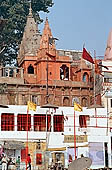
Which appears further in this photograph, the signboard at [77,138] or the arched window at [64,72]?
the arched window at [64,72]

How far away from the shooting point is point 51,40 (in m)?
52.1

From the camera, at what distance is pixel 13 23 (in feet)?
207

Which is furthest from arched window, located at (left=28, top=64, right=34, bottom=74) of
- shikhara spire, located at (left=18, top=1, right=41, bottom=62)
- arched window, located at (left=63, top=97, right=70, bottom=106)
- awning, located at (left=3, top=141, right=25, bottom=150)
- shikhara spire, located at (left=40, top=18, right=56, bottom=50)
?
awning, located at (left=3, top=141, right=25, bottom=150)

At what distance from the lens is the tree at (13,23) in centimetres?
6162

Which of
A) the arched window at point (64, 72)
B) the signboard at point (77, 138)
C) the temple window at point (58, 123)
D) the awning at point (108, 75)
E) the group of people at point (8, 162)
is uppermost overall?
the arched window at point (64, 72)

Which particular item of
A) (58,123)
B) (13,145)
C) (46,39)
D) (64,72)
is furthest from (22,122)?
(46,39)

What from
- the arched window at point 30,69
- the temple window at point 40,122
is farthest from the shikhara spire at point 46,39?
the temple window at point 40,122

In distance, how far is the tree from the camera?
202 ft

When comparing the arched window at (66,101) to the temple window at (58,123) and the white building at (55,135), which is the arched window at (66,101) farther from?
the temple window at (58,123)

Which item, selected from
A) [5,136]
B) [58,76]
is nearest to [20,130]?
[5,136]

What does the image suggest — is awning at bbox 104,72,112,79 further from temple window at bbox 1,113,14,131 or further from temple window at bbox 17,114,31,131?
temple window at bbox 1,113,14,131

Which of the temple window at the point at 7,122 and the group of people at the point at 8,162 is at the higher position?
the temple window at the point at 7,122

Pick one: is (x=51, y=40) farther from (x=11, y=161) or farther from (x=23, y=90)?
(x=11, y=161)

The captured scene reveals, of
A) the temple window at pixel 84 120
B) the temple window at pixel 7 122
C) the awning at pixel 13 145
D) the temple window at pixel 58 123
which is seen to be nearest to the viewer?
the awning at pixel 13 145
